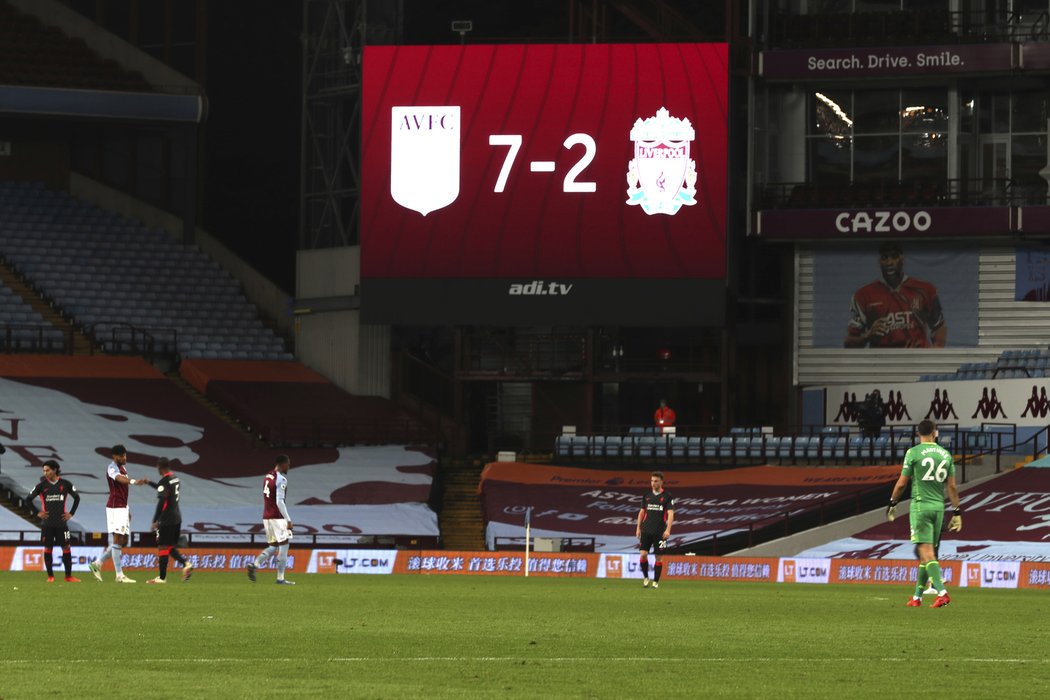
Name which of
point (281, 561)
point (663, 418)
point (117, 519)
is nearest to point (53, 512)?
point (117, 519)

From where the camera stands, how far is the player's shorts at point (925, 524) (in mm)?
18406

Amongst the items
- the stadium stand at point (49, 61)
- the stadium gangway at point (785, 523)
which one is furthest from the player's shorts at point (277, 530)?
the stadium stand at point (49, 61)

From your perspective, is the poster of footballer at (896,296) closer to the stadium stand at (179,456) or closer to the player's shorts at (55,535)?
the stadium stand at (179,456)

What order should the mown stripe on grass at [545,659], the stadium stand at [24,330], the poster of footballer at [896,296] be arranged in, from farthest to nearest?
the poster of footballer at [896,296], the stadium stand at [24,330], the mown stripe on grass at [545,659]

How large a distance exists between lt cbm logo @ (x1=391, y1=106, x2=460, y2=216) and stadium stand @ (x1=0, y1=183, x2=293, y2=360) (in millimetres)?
9088

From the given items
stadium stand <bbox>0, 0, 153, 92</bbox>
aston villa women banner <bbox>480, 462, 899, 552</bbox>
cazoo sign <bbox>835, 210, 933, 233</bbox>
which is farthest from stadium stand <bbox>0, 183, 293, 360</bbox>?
cazoo sign <bbox>835, 210, 933, 233</bbox>

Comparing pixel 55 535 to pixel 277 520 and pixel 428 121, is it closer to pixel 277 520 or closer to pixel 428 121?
pixel 277 520

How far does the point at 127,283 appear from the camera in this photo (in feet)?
172

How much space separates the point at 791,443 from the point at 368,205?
12103 millimetres

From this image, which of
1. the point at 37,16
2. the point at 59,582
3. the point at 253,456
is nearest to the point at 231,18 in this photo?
the point at 37,16

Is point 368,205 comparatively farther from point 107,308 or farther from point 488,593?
point 488,593

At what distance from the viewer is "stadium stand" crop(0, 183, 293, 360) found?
51.1 meters

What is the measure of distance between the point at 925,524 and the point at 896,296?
1284 inches

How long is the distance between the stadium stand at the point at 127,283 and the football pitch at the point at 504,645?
1124 inches
